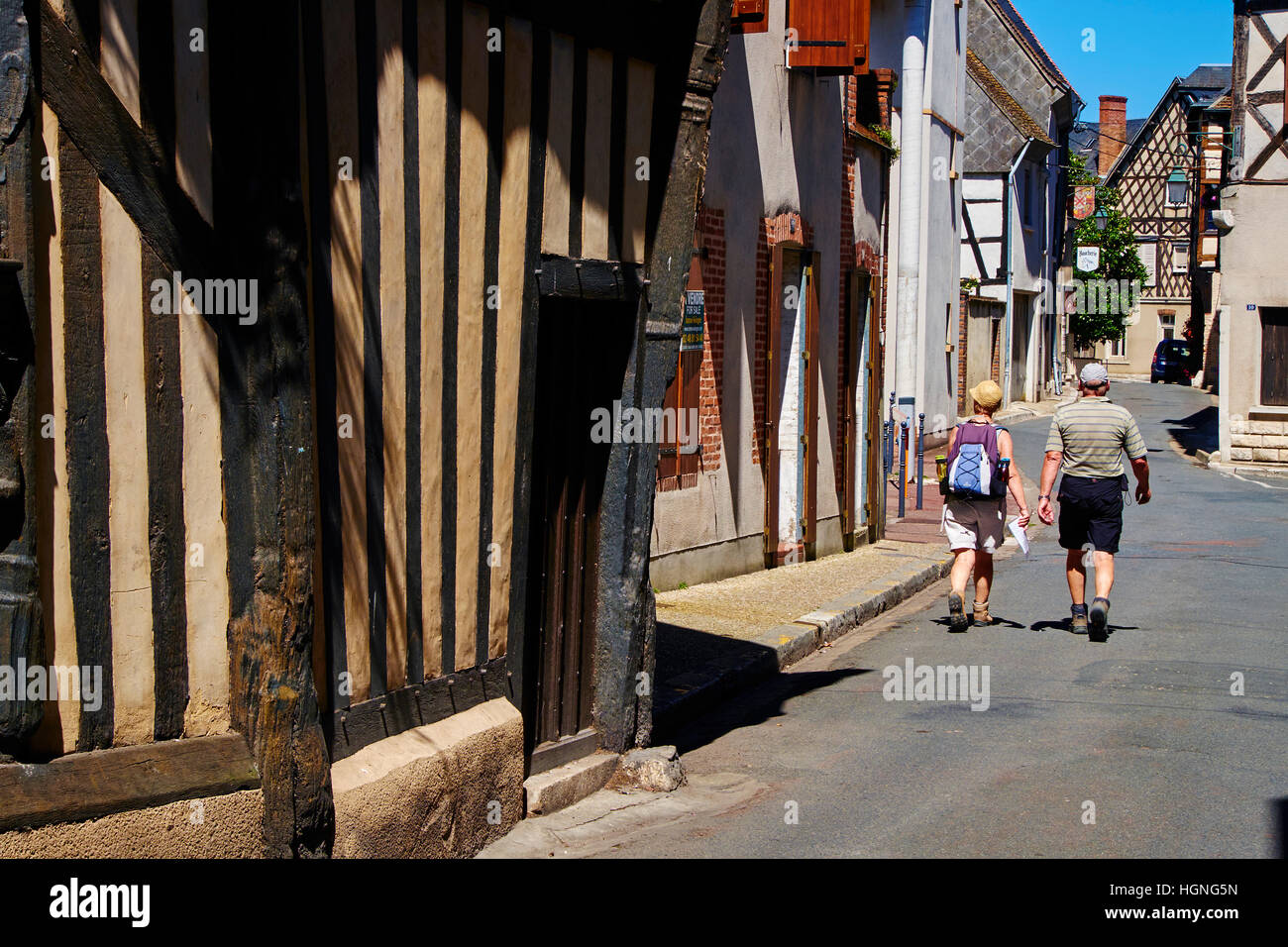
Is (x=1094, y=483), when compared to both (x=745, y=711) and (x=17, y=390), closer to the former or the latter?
(x=745, y=711)

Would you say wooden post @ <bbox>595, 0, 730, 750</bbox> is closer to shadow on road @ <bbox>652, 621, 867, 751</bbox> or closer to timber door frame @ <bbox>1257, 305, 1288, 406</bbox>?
shadow on road @ <bbox>652, 621, 867, 751</bbox>

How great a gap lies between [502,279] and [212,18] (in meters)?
1.70

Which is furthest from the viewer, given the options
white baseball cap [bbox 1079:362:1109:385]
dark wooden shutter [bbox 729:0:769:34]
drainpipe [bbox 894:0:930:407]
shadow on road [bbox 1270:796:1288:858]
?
drainpipe [bbox 894:0:930:407]

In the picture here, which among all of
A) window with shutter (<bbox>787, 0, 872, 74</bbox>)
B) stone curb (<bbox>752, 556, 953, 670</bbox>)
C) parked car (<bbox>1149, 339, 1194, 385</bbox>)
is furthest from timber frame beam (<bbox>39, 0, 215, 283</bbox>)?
parked car (<bbox>1149, 339, 1194, 385</bbox>)

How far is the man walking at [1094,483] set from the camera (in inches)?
368

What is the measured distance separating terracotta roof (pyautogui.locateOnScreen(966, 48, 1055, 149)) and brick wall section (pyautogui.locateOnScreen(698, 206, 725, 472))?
88.2ft

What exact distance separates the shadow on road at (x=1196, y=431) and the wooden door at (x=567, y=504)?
22.5 m

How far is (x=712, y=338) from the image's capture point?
10742 mm

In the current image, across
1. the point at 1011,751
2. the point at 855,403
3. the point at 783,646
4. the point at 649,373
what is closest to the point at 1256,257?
the point at 855,403

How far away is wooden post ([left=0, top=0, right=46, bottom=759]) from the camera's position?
3.45 metres

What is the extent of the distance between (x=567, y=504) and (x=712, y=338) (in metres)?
4.94
